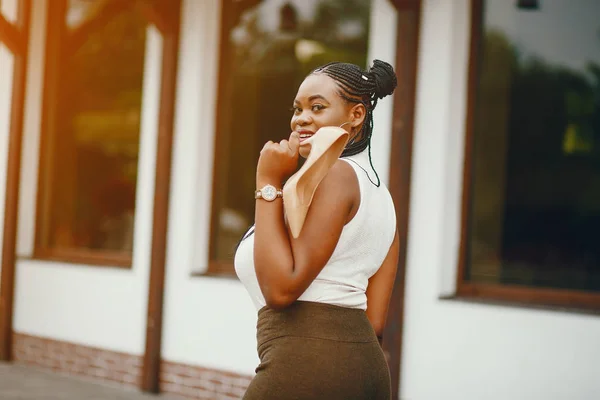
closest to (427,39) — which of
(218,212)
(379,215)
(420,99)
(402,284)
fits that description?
(420,99)

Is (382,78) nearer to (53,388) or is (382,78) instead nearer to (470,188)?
(470,188)

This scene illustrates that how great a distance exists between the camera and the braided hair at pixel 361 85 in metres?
2.09

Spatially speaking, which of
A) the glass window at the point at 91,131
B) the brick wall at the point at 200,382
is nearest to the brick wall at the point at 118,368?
the brick wall at the point at 200,382

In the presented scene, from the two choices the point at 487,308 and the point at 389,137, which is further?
the point at 389,137

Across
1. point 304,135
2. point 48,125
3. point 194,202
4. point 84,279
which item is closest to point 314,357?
point 304,135

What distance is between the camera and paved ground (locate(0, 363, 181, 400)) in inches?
267

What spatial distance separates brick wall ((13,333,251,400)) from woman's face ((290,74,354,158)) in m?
4.56

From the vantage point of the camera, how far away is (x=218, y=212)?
A: 7133 millimetres

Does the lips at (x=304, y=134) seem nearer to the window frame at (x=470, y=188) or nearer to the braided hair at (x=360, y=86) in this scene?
the braided hair at (x=360, y=86)

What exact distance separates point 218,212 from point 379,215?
5.15m

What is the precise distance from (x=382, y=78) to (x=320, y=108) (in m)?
→ 0.18

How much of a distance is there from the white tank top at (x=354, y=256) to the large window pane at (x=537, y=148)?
3.43 metres

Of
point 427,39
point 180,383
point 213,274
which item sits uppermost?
point 427,39

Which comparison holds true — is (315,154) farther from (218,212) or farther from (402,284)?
(218,212)
